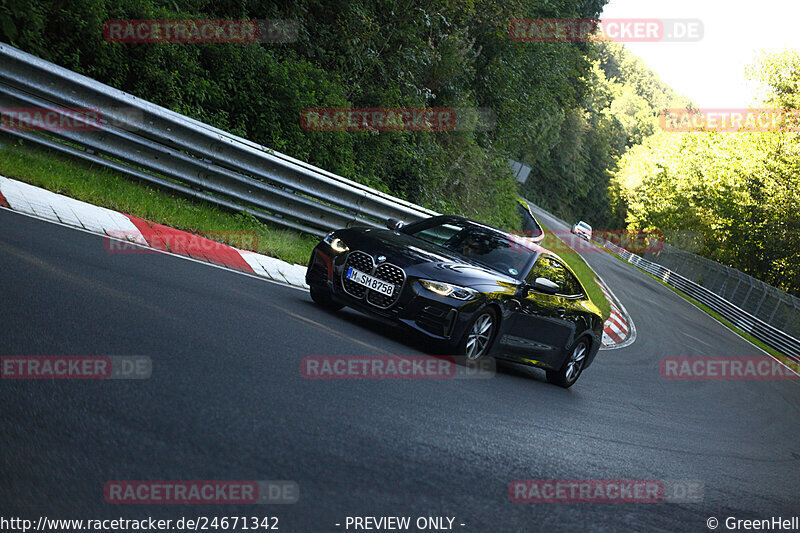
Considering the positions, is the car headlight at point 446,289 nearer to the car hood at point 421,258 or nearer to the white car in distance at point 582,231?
the car hood at point 421,258

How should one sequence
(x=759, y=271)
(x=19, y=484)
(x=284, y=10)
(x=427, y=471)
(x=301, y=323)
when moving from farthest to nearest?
(x=759, y=271)
(x=284, y=10)
(x=301, y=323)
(x=427, y=471)
(x=19, y=484)

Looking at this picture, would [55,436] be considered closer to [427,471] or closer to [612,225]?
[427,471]

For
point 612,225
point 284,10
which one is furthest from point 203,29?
point 612,225

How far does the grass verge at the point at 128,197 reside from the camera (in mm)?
9695

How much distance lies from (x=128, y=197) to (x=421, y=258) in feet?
13.4

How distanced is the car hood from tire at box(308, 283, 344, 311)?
23.0 inches

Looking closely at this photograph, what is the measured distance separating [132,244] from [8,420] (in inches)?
204

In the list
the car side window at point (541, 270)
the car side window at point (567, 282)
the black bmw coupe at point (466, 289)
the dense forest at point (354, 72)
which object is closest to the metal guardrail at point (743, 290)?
the dense forest at point (354, 72)

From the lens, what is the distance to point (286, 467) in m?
4.05

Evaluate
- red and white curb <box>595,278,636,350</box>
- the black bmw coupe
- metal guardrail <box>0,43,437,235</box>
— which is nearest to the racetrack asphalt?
the black bmw coupe

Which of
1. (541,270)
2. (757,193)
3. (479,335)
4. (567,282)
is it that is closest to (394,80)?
(567,282)

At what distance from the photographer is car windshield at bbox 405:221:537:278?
30.5 ft

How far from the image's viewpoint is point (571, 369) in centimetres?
1004

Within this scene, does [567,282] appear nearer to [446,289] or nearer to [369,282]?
[446,289]
